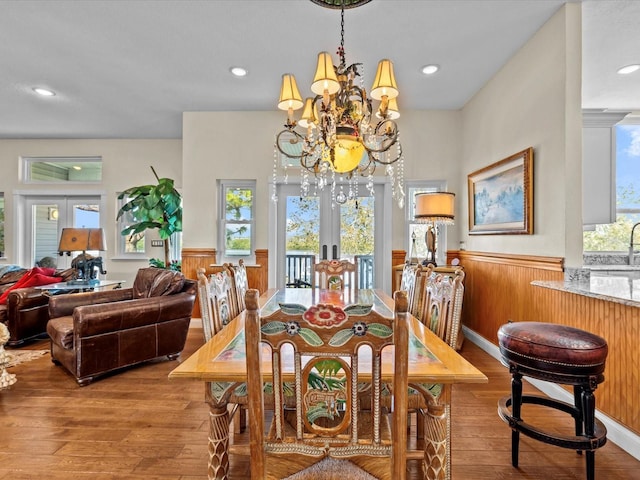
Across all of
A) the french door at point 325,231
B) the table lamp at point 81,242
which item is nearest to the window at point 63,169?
the table lamp at point 81,242

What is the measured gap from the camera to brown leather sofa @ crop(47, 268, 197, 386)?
2.72 meters

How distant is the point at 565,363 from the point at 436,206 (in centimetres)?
225

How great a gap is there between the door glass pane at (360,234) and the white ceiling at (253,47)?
4.70 feet

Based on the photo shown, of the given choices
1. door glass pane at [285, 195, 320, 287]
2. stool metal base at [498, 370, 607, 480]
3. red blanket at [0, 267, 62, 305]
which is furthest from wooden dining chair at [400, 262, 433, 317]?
red blanket at [0, 267, 62, 305]

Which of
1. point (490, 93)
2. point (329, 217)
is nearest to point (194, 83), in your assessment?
point (329, 217)

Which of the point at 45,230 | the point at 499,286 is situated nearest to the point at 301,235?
the point at 499,286

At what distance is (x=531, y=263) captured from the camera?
2850 mm

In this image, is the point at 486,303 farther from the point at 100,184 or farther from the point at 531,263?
the point at 100,184

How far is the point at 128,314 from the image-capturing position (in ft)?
9.50

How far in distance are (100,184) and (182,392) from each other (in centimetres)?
447

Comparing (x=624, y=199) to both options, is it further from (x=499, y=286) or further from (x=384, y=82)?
(x=384, y=82)

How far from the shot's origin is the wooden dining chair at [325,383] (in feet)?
2.99

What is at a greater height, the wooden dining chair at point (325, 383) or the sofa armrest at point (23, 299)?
the wooden dining chair at point (325, 383)

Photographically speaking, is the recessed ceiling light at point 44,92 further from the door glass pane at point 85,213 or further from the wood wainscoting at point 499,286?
the wood wainscoting at point 499,286
